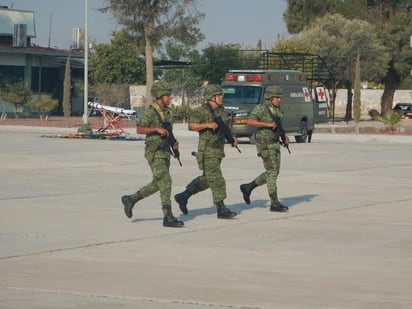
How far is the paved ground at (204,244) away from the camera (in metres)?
9.66

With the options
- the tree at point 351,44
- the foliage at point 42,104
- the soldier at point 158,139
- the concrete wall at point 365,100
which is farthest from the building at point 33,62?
the soldier at point 158,139

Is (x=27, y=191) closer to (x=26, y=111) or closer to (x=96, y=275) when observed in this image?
(x=96, y=275)

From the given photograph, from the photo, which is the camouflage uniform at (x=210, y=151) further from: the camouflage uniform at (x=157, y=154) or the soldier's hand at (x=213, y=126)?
the camouflage uniform at (x=157, y=154)

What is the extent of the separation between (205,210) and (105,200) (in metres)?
1.95

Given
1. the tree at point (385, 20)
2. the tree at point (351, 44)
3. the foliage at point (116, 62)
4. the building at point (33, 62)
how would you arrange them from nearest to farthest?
the building at point (33, 62), the tree at point (351, 44), the foliage at point (116, 62), the tree at point (385, 20)

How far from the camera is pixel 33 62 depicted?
64.1 meters

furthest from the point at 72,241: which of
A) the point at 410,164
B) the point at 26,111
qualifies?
the point at 26,111

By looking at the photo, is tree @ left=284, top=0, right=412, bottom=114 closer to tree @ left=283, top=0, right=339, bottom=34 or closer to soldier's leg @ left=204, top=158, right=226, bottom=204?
tree @ left=283, top=0, right=339, bottom=34

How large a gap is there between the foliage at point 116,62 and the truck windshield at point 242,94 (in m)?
32.4

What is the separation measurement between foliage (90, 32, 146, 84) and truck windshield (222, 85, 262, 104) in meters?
32.4

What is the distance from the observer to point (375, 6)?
77.4 meters

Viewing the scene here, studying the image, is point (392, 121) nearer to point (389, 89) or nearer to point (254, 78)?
point (254, 78)

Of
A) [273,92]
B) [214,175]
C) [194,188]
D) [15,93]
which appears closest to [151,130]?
[214,175]

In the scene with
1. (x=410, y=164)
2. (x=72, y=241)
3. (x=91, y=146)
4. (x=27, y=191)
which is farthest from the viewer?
(x=91, y=146)
